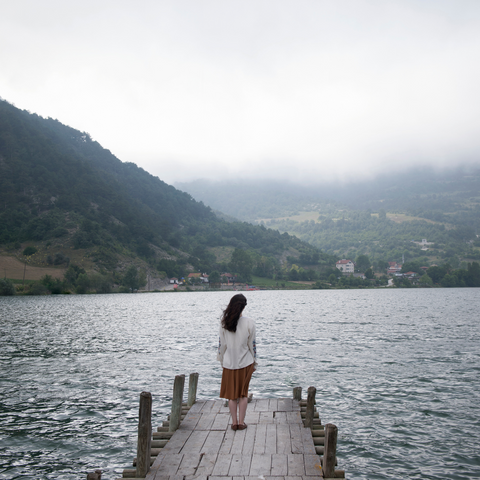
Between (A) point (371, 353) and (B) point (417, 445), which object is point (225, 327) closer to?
(B) point (417, 445)

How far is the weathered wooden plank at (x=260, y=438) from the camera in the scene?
1088 centimetres

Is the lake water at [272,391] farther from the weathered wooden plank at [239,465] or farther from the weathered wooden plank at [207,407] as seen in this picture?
the weathered wooden plank at [239,465]

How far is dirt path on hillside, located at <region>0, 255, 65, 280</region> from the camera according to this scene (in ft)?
516

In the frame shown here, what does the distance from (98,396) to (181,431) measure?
11699 mm

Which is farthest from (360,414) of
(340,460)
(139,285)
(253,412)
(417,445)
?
(139,285)

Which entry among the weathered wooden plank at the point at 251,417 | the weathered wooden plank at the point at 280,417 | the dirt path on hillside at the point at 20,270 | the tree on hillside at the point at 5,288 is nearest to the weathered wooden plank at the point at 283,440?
the weathered wooden plank at the point at 280,417

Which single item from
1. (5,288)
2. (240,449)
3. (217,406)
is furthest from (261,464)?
(5,288)

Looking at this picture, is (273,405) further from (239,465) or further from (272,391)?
(272,391)

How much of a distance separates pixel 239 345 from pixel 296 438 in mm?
3215

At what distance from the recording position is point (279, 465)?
992 cm

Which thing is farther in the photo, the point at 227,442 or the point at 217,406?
the point at 217,406

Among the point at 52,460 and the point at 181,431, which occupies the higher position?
the point at 181,431

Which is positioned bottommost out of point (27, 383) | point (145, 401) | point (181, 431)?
point (27, 383)

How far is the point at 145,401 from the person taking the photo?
10188 millimetres
